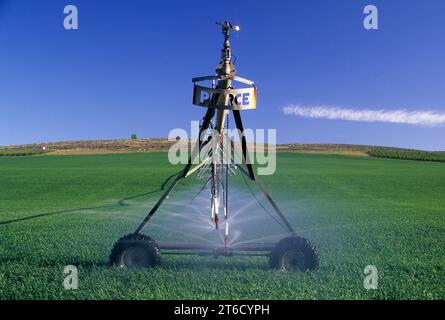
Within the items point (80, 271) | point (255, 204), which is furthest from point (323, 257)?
point (255, 204)

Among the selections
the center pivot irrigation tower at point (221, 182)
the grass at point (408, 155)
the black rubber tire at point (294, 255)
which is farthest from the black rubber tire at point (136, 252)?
the grass at point (408, 155)

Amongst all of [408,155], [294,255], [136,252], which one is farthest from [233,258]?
[408,155]

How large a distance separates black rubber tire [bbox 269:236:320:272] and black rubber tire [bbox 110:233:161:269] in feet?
A: 8.70

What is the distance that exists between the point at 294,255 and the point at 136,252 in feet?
11.7

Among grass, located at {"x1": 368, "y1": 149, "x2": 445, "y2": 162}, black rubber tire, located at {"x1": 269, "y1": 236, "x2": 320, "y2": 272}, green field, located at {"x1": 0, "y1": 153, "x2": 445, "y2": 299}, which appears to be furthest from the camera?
grass, located at {"x1": 368, "y1": 149, "x2": 445, "y2": 162}

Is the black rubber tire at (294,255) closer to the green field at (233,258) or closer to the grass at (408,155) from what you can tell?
the green field at (233,258)

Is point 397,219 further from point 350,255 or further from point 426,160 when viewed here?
point 426,160

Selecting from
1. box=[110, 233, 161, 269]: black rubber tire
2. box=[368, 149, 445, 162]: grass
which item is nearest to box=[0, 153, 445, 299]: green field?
box=[110, 233, 161, 269]: black rubber tire

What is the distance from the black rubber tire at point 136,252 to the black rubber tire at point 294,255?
265 cm

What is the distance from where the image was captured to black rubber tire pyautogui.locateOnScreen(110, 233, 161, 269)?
8781 millimetres

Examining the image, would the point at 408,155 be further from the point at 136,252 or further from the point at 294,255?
the point at 136,252

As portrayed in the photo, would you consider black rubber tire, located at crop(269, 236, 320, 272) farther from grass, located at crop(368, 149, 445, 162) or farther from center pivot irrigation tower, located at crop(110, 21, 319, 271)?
grass, located at crop(368, 149, 445, 162)

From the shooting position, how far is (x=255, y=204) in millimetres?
22438
